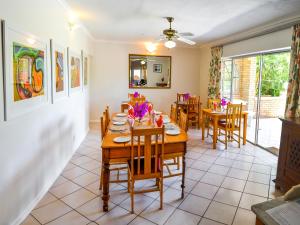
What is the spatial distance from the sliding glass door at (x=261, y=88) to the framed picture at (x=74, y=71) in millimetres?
3677

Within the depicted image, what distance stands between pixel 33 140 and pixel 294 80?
146 inches

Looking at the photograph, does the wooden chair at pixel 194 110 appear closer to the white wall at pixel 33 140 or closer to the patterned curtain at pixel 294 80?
the patterned curtain at pixel 294 80

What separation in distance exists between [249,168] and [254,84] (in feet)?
7.98

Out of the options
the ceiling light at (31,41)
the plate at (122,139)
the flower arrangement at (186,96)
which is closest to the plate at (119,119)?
the plate at (122,139)

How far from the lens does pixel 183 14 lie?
132 inches

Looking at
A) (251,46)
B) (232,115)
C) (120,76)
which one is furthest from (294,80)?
(120,76)

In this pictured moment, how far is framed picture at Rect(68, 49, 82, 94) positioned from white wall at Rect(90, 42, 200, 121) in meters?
1.78

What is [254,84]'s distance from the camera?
4.98m

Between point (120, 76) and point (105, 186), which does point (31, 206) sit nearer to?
point (105, 186)

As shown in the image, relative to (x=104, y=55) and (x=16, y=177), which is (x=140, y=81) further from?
(x=16, y=177)

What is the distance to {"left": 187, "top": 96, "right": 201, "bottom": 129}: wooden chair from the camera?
5.70 metres

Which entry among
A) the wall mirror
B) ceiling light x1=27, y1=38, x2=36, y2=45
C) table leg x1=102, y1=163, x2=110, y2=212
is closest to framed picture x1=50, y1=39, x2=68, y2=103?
ceiling light x1=27, y1=38, x2=36, y2=45

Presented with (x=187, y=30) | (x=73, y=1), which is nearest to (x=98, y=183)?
(x=73, y=1)

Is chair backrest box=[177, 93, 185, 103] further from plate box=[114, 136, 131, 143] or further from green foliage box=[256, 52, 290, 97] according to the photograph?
plate box=[114, 136, 131, 143]
